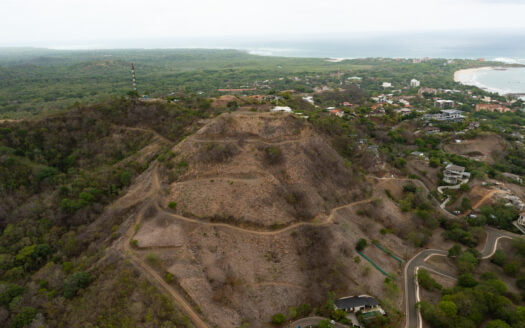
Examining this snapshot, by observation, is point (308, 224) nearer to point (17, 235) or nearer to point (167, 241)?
point (167, 241)

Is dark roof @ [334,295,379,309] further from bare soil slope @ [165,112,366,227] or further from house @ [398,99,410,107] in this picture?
house @ [398,99,410,107]

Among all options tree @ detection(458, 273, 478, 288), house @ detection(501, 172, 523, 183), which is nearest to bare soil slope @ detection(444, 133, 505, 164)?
house @ detection(501, 172, 523, 183)

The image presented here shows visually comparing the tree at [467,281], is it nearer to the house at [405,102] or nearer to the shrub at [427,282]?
the shrub at [427,282]

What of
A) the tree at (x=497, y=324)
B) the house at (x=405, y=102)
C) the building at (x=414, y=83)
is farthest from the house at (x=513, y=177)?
the building at (x=414, y=83)

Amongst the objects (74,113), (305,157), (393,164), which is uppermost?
(74,113)

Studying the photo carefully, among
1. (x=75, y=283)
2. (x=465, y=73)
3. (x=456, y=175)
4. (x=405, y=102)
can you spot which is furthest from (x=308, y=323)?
(x=465, y=73)

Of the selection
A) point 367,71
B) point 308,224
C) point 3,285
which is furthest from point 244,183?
point 367,71
